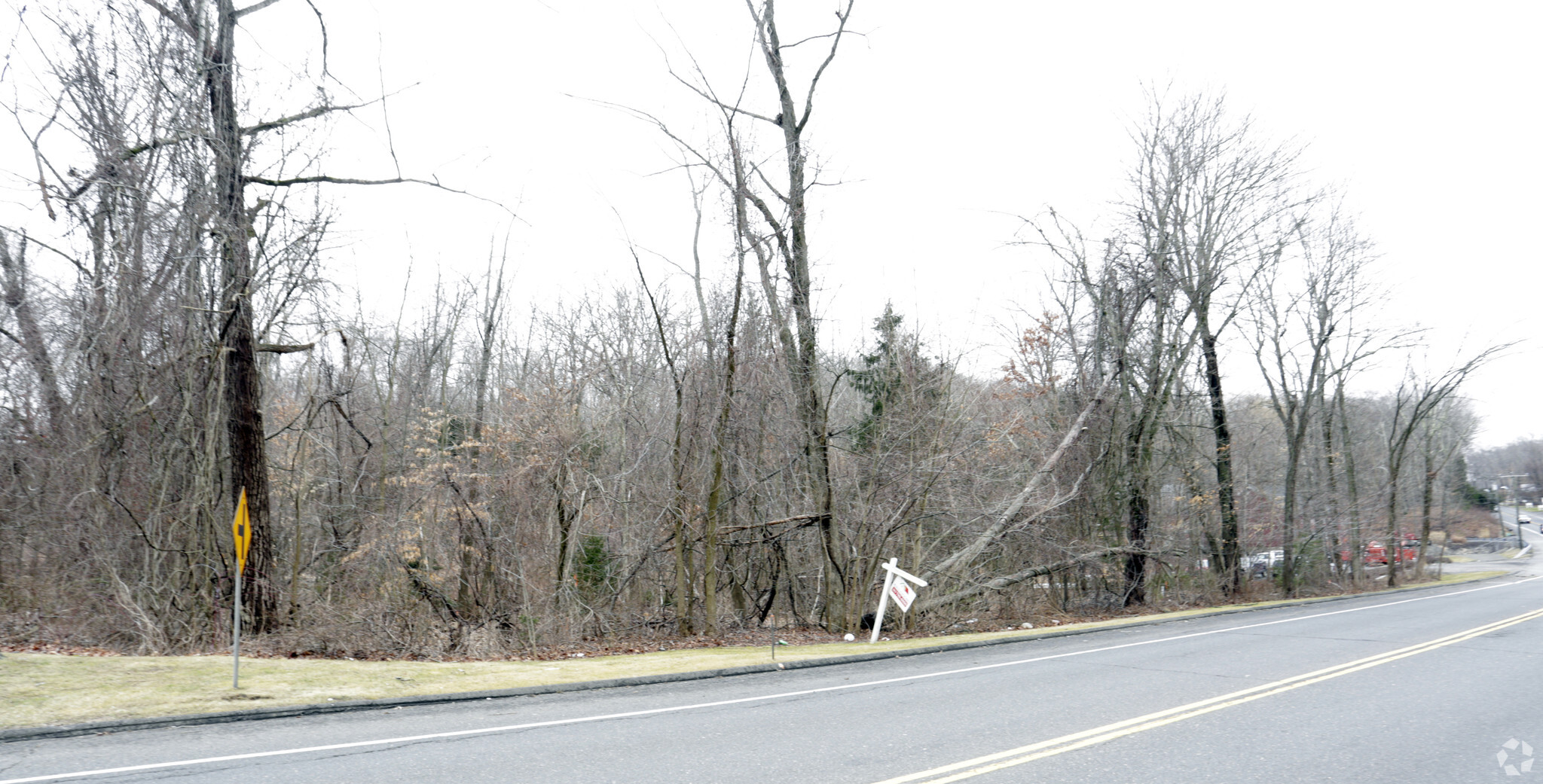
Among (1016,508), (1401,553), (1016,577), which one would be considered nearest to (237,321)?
(1016,508)

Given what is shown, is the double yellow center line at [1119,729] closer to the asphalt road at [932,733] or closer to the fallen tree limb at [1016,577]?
the asphalt road at [932,733]

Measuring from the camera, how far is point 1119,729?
686cm

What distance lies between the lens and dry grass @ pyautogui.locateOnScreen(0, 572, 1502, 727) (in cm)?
727

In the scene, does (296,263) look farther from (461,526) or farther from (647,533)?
(647,533)

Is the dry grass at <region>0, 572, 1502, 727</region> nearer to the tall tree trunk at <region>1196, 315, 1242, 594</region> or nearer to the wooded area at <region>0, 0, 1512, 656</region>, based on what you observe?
the wooded area at <region>0, 0, 1512, 656</region>

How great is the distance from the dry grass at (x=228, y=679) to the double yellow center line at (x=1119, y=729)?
4902mm

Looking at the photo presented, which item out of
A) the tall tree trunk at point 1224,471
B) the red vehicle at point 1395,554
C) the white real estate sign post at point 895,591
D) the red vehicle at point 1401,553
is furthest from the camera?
the red vehicle at point 1401,553

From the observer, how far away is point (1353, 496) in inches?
1339

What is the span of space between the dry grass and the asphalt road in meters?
0.62

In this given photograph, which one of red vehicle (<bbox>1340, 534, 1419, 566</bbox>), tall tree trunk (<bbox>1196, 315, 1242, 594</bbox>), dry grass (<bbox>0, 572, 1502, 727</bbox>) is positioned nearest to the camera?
dry grass (<bbox>0, 572, 1502, 727</bbox>)

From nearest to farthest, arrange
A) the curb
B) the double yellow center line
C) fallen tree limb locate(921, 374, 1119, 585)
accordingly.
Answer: the double yellow center line
the curb
fallen tree limb locate(921, 374, 1119, 585)

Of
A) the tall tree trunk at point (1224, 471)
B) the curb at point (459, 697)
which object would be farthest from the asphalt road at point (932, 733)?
the tall tree trunk at point (1224, 471)

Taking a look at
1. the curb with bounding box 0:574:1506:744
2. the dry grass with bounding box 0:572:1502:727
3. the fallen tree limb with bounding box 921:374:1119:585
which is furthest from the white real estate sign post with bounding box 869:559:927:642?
the fallen tree limb with bounding box 921:374:1119:585

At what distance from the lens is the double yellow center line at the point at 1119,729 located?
554 centimetres
